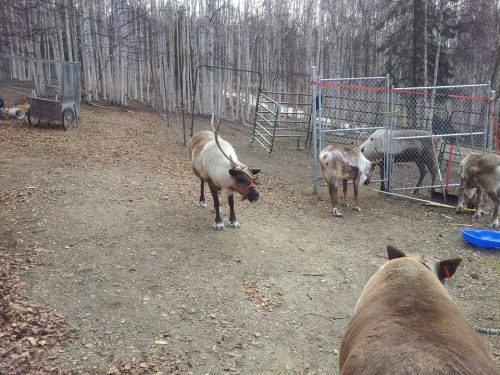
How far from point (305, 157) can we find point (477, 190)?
19.1ft

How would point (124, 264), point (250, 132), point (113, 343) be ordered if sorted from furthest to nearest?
1. point (250, 132)
2. point (124, 264)
3. point (113, 343)

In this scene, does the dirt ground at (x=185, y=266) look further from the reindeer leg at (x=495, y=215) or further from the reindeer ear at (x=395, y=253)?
the reindeer ear at (x=395, y=253)

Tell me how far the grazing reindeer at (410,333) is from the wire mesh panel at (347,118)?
246 inches

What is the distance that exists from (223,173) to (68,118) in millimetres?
7919

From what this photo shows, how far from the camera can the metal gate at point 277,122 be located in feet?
42.1

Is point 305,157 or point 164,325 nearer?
point 164,325

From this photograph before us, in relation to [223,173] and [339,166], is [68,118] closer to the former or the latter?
[223,173]

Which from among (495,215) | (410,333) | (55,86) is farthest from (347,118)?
(410,333)

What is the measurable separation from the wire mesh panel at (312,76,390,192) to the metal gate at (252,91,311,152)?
899 millimetres

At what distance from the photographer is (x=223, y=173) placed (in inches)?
252

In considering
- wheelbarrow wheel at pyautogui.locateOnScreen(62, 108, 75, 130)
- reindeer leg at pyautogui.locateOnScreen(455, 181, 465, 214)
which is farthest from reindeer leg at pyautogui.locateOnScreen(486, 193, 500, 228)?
wheelbarrow wheel at pyautogui.locateOnScreen(62, 108, 75, 130)

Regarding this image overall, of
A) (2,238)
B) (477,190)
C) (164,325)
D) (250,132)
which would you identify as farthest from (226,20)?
(164,325)

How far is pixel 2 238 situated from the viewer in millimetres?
5625

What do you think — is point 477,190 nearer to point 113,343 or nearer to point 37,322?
point 113,343
